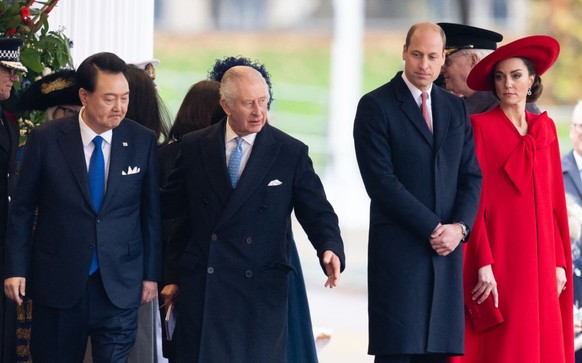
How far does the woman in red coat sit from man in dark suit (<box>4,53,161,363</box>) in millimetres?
1416

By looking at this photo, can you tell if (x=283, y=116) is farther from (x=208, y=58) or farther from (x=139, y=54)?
(x=139, y=54)

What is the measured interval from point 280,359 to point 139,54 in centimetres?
258

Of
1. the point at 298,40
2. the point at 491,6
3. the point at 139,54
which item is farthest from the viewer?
the point at 298,40

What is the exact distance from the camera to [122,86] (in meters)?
5.54

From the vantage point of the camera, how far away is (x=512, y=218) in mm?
6176

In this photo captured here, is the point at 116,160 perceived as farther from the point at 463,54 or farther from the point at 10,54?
the point at 463,54

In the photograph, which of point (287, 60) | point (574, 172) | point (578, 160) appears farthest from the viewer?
point (287, 60)

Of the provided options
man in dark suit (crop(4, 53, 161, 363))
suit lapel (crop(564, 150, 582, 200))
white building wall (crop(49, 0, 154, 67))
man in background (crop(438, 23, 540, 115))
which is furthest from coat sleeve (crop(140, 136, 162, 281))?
suit lapel (crop(564, 150, 582, 200))

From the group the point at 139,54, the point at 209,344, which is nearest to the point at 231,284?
the point at 209,344

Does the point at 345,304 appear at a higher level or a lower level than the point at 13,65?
lower

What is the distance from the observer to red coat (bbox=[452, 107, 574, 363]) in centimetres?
616

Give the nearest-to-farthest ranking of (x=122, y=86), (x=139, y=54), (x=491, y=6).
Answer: (x=122, y=86) < (x=139, y=54) < (x=491, y=6)

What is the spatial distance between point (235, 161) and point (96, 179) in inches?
21.0

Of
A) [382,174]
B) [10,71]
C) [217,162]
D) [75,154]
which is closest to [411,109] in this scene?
[382,174]
